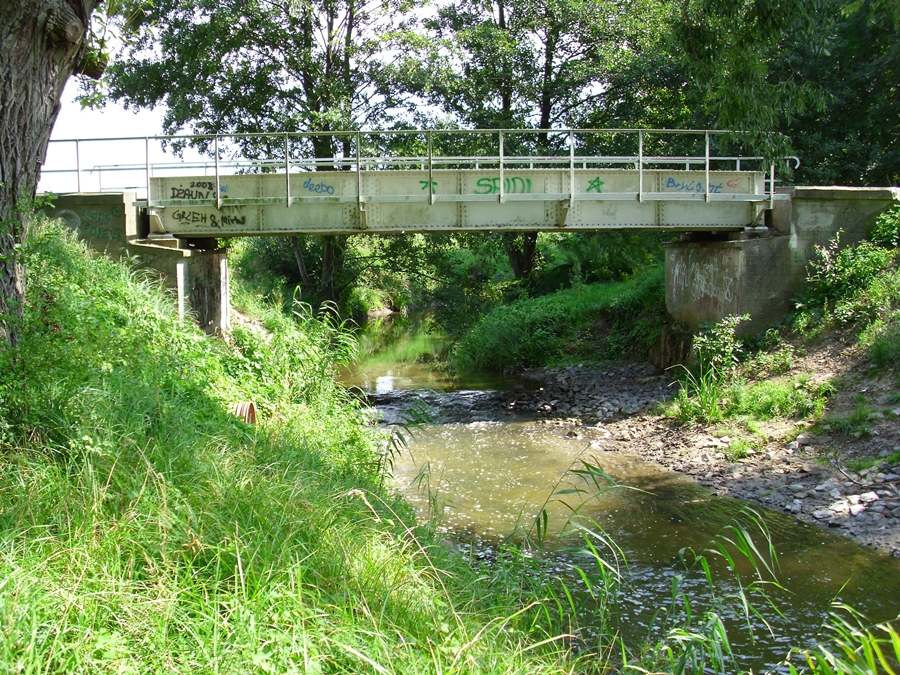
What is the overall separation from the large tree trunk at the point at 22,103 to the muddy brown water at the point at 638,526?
4.13m

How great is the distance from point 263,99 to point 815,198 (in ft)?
53.2

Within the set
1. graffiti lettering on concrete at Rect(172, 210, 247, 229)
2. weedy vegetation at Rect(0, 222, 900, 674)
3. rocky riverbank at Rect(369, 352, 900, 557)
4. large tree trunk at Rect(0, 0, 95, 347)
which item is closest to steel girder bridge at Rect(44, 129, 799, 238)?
graffiti lettering on concrete at Rect(172, 210, 247, 229)

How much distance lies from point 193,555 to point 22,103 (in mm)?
3612

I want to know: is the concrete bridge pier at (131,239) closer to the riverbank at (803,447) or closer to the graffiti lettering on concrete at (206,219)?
the graffiti lettering on concrete at (206,219)

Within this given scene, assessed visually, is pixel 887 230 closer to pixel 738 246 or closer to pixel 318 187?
pixel 738 246

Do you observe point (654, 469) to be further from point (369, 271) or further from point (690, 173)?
point (369, 271)

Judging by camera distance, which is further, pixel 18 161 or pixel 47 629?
pixel 18 161

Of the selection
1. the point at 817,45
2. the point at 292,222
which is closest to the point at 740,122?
the point at 817,45

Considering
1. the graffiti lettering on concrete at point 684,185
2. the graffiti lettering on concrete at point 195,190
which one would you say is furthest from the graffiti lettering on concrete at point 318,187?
the graffiti lettering on concrete at point 684,185

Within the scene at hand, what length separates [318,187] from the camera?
49.8ft

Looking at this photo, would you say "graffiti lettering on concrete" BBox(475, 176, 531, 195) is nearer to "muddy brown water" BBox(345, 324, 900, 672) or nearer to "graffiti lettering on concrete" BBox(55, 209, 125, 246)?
"muddy brown water" BBox(345, 324, 900, 672)

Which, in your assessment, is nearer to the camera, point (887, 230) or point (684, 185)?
point (887, 230)

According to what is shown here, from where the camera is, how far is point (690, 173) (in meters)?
15.6

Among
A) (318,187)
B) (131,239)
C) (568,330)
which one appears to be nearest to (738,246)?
(568,330)
